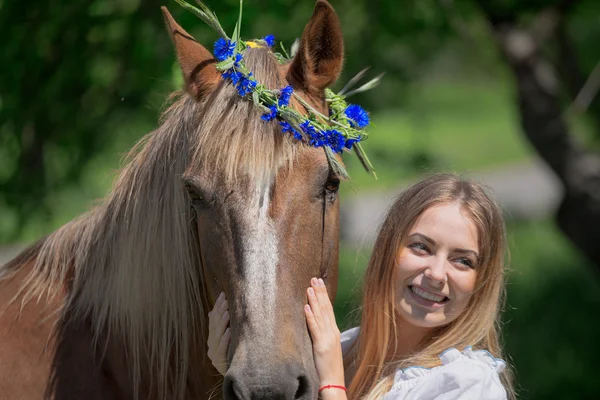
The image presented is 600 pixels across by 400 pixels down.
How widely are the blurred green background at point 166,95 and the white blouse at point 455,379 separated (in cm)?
66

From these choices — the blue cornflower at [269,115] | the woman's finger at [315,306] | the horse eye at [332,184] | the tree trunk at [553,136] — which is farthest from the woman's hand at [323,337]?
the tree trunk at [553,136]

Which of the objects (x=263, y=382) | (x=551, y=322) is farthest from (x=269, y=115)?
(x=551, y=322)

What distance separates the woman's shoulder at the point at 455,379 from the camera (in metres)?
2.35

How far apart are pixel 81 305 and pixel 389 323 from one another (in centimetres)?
106

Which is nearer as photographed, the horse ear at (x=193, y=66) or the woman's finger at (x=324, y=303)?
the woman's finger at (x=324, y=303)

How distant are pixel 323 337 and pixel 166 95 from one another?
1.39 metres

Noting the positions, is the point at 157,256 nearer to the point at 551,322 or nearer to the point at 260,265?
the point at 260,265

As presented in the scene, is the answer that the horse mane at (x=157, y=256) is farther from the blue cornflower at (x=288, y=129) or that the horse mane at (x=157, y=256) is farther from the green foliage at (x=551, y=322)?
the green foliage at (x=551, y=322)

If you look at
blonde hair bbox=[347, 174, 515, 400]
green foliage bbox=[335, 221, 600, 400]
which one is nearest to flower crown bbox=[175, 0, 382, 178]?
blonde hair bbox=[347, 174, 515, 400]

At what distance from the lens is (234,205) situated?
7.53ft

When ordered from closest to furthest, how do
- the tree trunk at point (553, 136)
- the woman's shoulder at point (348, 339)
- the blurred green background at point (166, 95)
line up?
the woman's shoulder at point (348, 339) → the blurred green background at point (166, 95) → the tree trunk at point (553, 136)

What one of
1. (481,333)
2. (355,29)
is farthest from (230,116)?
(355,29)

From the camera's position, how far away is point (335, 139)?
2488mm

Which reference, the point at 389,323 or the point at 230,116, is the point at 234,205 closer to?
the point at 230,116
